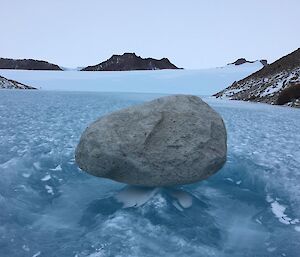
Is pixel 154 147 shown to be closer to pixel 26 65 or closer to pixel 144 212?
pixel 144 212

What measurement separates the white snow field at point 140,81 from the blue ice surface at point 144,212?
56.9 meters

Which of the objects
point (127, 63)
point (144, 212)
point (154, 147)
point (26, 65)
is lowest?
point (144, 212)

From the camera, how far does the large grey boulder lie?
→ 6207 millimetres

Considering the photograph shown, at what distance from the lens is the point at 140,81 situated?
73062mm

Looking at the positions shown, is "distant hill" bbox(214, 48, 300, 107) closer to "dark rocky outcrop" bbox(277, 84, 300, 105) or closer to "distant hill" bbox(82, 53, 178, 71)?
"dark rocky outcrop" bbox(277, 84, 300, 105)

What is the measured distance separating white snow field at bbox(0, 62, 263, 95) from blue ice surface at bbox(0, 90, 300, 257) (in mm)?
56935

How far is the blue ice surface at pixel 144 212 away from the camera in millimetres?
4969

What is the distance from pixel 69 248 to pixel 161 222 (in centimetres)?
150

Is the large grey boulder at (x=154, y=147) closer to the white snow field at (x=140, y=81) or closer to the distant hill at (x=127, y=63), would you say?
the white snow field at (x=140, y=81)

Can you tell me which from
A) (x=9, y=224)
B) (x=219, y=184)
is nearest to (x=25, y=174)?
(x=9, y=224)

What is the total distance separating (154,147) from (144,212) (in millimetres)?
1142

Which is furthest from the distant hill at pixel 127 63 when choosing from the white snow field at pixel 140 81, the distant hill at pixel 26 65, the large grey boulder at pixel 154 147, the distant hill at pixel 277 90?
the large grey boulder at pixel 154 147

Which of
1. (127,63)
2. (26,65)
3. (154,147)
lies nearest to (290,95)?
(154,147)

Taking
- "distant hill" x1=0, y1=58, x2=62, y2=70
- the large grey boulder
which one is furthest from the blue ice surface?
"distant hill" x1=0, y1=58, x2=62, y2=70
